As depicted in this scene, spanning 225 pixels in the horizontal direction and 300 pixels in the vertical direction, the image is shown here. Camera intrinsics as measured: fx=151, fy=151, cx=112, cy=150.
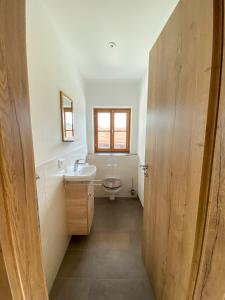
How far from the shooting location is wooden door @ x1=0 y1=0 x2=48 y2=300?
0.49m

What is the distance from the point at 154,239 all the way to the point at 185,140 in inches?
37.9

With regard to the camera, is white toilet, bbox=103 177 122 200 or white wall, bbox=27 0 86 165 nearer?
white wall, bbox=27 0 86 165

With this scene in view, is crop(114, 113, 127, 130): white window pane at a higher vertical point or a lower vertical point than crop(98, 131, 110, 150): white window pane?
higher

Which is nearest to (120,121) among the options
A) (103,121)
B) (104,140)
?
(103,121)

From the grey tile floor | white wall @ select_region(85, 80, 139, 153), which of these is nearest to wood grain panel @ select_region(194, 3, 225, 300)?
the grey tile floor

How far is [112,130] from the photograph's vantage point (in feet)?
11.3

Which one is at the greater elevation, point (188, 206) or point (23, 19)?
point (23, 19)

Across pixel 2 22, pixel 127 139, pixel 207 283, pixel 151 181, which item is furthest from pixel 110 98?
pixel 207 283

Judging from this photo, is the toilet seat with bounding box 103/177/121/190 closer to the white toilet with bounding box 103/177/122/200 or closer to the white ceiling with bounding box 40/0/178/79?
the white toilet with bounding box 103/177/122/200

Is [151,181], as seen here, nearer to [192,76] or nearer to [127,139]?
[192,76]

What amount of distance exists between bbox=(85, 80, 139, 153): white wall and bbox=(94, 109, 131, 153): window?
0.55 feet

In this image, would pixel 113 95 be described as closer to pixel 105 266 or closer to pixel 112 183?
pixel 112 183

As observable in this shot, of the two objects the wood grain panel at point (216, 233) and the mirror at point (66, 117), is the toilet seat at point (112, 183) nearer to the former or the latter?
the mirror at point (66, 117)

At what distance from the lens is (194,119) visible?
69 cm
